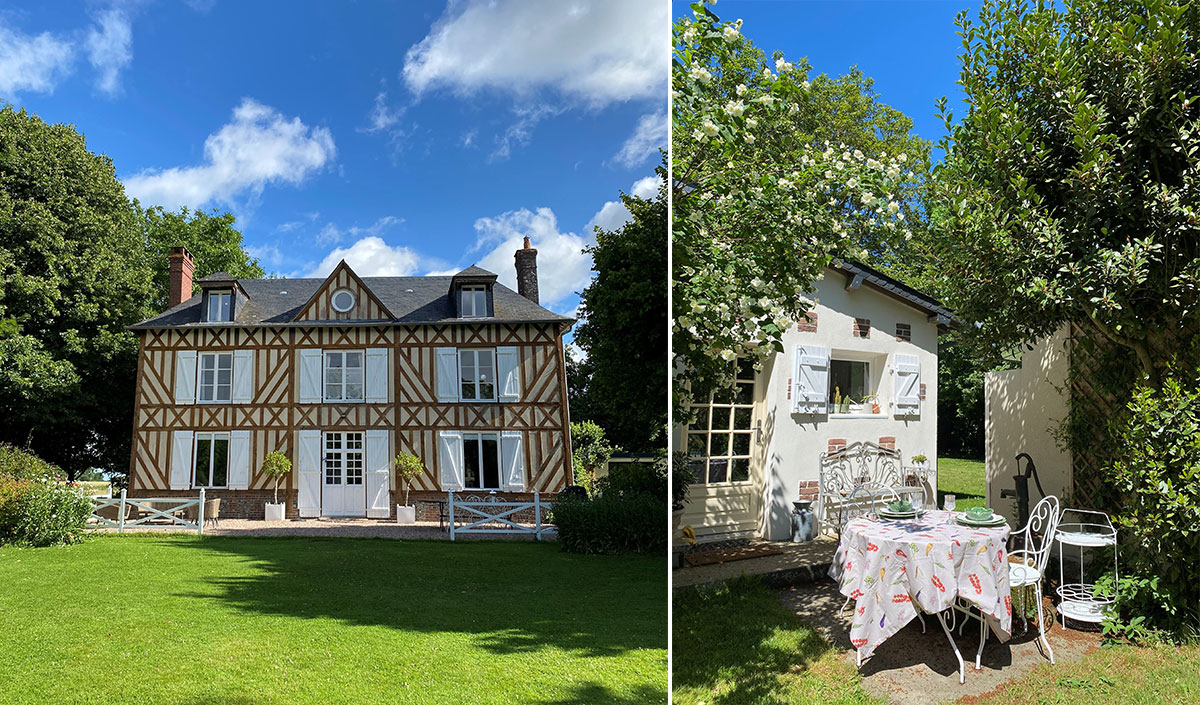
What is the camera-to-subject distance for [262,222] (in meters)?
5.82

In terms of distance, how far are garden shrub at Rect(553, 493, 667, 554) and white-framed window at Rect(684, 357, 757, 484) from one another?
3.61m

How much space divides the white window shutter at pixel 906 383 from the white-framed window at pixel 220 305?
615 centimetres

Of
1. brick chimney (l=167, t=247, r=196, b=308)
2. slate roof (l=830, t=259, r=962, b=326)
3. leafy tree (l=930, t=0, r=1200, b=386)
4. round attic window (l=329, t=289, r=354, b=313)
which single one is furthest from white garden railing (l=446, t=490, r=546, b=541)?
leafy tree (l=930, t=0, r=1200, b=386)

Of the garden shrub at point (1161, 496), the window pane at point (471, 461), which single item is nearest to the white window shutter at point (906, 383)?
the garden shrub at point (1161, 496)

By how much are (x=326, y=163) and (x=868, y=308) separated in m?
4.48

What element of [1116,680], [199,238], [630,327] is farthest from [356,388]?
[1116,680]

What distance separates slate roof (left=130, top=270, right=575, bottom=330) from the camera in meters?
6.46

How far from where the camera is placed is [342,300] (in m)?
6.88

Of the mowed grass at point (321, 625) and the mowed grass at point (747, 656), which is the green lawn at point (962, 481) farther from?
the mowed grass at point (321, 625)

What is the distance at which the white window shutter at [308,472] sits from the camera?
709 cm

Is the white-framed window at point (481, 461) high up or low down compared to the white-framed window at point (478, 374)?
down

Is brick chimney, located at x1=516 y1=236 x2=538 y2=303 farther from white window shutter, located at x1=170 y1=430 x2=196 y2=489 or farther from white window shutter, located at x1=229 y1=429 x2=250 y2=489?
white window shutter, located at x1=170 y1=430 x2=196 y2=489

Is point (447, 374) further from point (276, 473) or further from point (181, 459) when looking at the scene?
point (181, 459)

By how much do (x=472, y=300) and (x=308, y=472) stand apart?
248 cm
